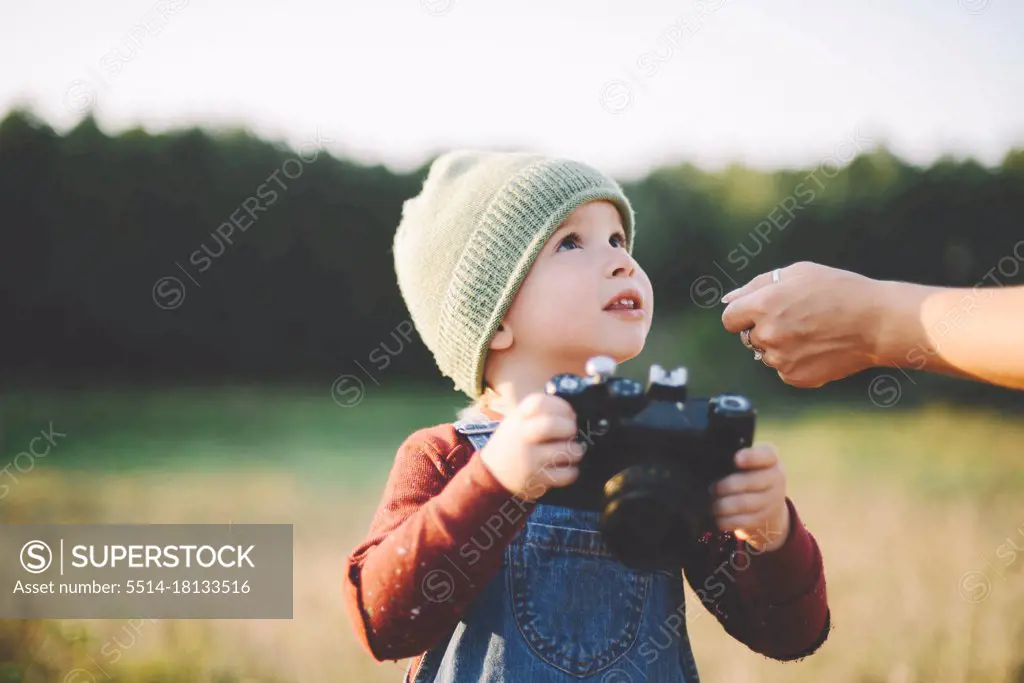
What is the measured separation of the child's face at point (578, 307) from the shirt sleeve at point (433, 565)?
42cm

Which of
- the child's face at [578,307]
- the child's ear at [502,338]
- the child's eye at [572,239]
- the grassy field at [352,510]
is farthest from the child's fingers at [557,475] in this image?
the grassy field at [352,510]

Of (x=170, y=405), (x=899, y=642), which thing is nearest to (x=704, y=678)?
(x=899, y=642)

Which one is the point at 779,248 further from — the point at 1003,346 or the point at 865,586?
the point at 1003,346

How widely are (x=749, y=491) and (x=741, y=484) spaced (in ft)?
0.07

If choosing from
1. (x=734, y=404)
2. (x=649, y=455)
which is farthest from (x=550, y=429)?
(x=734, y=404)

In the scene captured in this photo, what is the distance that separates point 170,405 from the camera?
1151cm

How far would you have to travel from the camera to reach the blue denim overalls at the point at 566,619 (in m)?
1.61

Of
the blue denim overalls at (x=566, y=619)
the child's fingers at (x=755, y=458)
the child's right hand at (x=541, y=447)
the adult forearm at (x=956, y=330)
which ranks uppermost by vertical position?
the adult forearm at (x=956, y=330)

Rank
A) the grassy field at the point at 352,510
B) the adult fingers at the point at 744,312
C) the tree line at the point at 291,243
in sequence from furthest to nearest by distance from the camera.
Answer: the tree line at the point at 291,243, the grassy field at the point at 352,510, the adult fingers at the point at 744,312

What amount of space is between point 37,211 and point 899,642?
11225 millimetres

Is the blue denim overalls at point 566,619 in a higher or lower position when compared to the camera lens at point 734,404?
lower

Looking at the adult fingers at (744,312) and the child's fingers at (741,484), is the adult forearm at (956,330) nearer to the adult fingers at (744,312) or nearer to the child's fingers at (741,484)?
the adult fingers at (744,312)

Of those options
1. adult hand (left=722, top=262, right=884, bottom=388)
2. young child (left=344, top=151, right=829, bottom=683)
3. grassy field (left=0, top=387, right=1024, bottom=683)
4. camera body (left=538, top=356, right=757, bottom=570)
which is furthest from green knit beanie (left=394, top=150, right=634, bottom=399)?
grassy field (left=0, top=387, right=1024, bottom=683)

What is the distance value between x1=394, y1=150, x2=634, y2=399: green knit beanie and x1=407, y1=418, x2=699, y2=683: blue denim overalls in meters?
0.46
